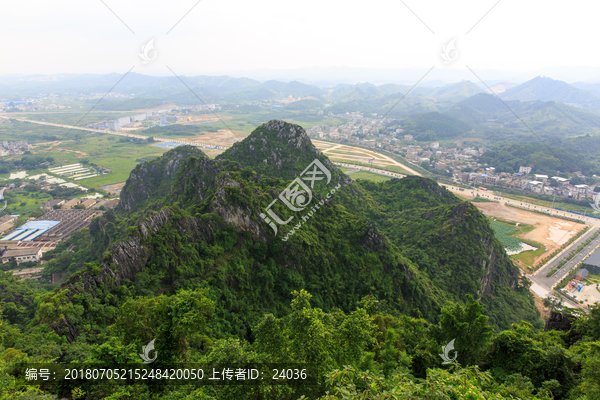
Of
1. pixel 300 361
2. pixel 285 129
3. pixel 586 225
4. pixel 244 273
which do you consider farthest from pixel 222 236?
pixel 586 225

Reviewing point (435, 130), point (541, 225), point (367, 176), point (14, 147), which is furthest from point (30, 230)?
point (435, 130)

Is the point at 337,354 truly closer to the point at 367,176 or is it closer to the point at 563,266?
the point at 563,266

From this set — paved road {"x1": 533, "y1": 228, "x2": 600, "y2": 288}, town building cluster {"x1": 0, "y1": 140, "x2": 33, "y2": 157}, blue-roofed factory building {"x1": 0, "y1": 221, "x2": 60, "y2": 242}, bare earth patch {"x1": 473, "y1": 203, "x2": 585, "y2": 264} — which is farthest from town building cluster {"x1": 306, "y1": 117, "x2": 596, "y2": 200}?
town building cluster {"x1": 0, "y1": 140, "x2": 33, "y2": 157}

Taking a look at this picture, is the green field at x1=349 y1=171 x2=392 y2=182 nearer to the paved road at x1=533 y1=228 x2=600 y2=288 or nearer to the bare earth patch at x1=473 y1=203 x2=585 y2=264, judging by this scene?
the bare earth patch at x1=473 y1=203 x2=585 y2=264

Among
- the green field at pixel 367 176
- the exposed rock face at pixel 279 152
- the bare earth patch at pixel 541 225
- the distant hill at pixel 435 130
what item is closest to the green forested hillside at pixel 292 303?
the exposed rock face at pixel 279 152

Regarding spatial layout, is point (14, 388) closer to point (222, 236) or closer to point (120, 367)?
point (120, 367)

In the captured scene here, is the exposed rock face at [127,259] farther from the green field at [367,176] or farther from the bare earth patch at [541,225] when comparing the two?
the green field at [367,176]
